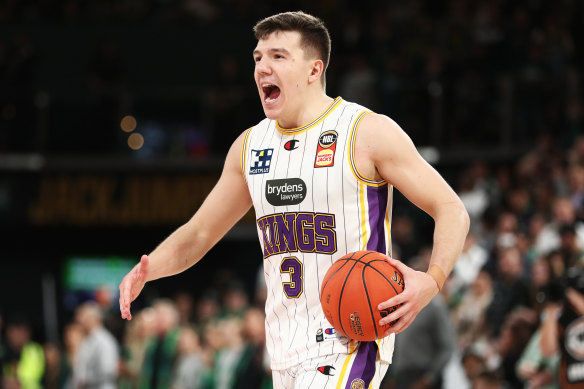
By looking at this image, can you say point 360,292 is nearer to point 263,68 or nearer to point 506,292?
point 263,68

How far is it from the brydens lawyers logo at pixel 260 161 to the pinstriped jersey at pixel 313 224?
0.04 m

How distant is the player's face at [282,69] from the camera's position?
4.77 m

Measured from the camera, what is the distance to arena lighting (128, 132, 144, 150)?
19.0 meters

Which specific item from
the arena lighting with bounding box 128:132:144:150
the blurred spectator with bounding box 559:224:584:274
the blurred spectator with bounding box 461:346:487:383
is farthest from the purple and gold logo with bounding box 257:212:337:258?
the arena lighting with bounding box 128:132:144:150

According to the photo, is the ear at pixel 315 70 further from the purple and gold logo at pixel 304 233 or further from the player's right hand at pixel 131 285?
the player's right hand at pixel 131 285

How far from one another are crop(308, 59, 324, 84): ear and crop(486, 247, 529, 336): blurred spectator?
580cm

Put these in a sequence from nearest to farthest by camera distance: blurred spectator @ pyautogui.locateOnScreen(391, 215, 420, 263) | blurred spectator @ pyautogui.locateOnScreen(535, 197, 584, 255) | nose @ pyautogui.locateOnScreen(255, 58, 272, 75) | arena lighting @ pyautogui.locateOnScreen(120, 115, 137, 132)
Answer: nose @ pyautogui.locateOnScreen(255, 58, 272, 75)
blurred spectator @ pyautogui.locateOnScreen(535, 197, 584, 255)
blurred spectator @ pyautogui.locateOnScreen(391, 215, 420, 263)
arena lighting @ pyautogui.locateOnScreen(120, 115, 137, 132)

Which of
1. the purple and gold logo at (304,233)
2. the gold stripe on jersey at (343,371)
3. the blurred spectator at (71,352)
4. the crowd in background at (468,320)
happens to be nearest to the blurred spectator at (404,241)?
the crowd in background at (468,320)

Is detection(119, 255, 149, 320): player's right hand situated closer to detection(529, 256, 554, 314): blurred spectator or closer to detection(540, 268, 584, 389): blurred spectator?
detection(540, 268, 584, 389): blurred spectator

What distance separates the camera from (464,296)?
1159 cm

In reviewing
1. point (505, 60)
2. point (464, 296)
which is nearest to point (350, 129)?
point (464, 296)

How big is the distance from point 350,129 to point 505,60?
12.4m

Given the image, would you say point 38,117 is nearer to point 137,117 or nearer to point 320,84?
point 137,117

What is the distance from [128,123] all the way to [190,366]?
620 cm
